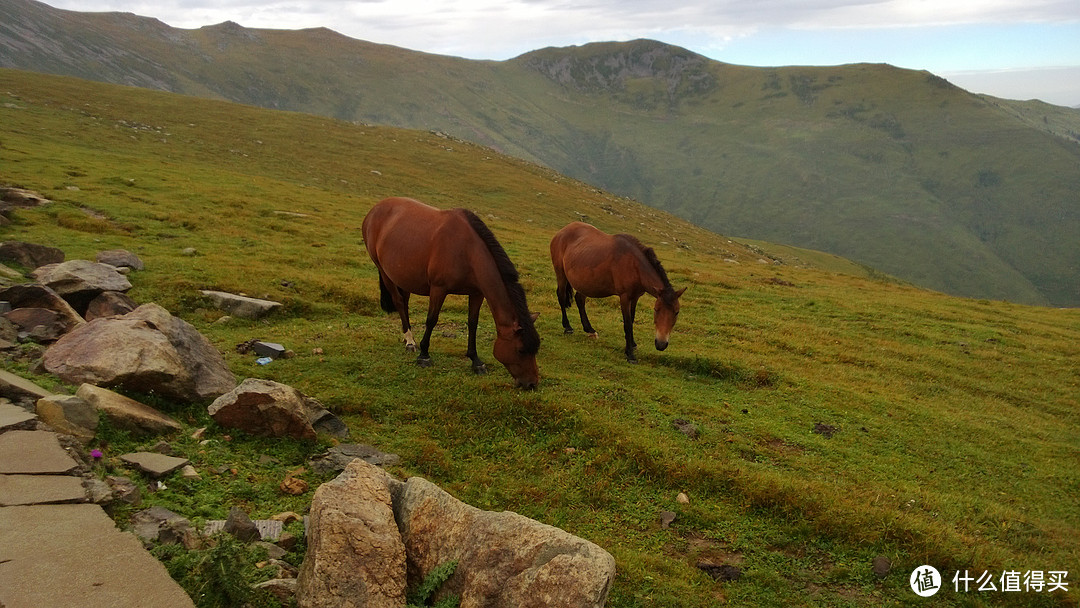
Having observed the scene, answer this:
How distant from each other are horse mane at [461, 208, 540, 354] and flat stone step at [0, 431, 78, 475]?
664 cm

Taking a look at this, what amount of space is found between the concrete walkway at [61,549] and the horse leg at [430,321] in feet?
22.7

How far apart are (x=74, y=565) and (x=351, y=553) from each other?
6.52 ft

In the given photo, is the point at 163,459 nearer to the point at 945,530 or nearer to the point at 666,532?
the point at 666,532

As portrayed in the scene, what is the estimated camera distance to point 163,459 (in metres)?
6.96

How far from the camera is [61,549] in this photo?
4723 millimetres

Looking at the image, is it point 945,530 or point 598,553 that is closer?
point 598,553

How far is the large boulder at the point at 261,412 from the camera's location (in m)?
8.42

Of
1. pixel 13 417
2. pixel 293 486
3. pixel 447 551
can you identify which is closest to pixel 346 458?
pixel 293 486

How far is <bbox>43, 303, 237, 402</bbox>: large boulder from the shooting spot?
817 cm

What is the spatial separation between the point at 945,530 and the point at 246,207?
2909 centimetres

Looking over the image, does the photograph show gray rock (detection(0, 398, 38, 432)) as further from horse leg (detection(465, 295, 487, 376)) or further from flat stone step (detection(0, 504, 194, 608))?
horse leg (detection(465, 295, 487, 376))

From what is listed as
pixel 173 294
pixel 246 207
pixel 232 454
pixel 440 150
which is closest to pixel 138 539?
pixel 232 454

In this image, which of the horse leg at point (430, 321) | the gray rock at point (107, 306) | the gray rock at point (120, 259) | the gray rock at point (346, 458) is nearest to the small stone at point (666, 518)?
the gray rock at point (346, 458)

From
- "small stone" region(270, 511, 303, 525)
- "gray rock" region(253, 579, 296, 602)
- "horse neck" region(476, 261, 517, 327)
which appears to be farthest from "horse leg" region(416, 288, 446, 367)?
"gray rock" region(253, 579, 296, 602)
